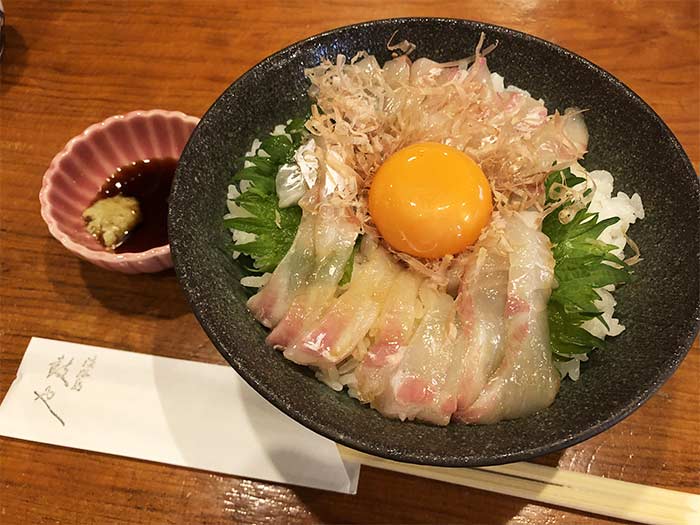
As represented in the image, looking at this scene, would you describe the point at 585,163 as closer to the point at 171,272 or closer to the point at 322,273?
the point at 322,273

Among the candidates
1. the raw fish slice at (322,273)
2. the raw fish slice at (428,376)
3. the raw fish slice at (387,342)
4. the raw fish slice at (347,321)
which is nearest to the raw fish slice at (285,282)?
the raw fish slice at (322,273)

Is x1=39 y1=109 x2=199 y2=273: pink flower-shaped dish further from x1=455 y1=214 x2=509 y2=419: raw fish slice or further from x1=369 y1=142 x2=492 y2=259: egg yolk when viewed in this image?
x1=455 y1=214 x2=509 y2=419: raw fish slice

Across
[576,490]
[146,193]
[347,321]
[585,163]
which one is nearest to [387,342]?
[347,321]

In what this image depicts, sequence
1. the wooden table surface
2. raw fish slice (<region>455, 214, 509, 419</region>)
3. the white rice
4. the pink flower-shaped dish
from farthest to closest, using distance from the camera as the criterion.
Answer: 1. the pink flower-shaped dish
2. the wooden table surface
3. the white rice
4. raw fish slice (<region>455, 214, 509, 419</region>)

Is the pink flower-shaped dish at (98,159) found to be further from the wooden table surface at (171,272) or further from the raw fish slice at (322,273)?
the raw fish slice at (322,273)

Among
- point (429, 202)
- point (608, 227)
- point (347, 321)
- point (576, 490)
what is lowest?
point (576, 490)

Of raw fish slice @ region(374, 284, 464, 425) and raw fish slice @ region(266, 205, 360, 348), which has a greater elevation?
raw fish slice @ region(266, 205, 360, 348)

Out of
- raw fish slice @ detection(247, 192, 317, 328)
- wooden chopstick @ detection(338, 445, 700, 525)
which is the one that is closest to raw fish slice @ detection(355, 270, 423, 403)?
raw fish slice @ detection(247, 192, 317, 328)

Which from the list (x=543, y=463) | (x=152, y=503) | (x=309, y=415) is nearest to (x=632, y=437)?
(x=543, y=463)
